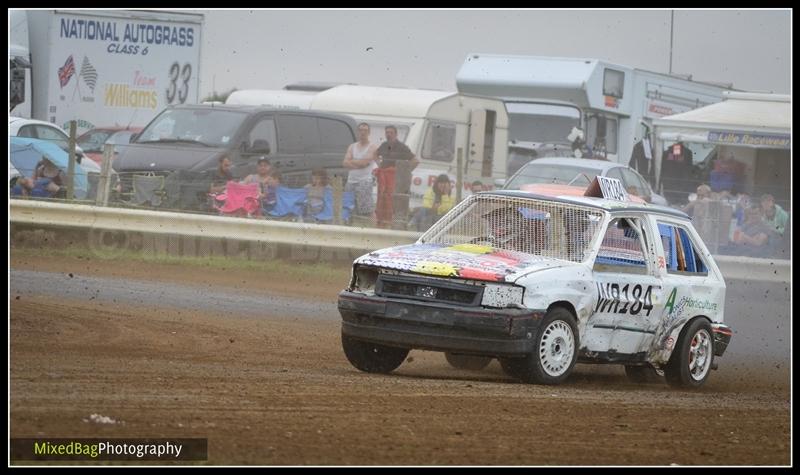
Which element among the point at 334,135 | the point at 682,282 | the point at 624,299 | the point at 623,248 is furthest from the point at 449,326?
the point at 334,135

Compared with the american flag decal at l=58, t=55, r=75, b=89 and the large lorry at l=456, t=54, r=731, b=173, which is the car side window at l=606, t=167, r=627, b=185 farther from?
the american flag decal at l=58, t=55, r=75, b=89

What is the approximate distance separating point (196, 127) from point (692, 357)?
31.1 feet

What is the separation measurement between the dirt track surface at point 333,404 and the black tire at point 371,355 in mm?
119

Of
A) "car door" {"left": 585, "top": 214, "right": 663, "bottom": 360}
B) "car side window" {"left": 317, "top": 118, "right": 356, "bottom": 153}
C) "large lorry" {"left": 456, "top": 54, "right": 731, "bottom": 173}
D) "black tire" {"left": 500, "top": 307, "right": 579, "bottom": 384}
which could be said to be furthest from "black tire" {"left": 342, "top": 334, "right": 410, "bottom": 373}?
"large lorry" {"left": 456, "top": 54, "right": 731, "bottom": 173}

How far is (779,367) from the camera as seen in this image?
11750 mm

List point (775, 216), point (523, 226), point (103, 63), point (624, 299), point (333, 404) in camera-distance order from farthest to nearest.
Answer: point (103, 63) → point (775, 216) → point (523, 226) → point (624, 299) → point (333, 404)

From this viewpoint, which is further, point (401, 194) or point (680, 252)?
point (401, 194)

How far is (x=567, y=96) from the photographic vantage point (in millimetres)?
26172

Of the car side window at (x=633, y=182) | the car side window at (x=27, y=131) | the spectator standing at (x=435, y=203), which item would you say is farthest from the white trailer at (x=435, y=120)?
the car side window at (x=27, y=131)

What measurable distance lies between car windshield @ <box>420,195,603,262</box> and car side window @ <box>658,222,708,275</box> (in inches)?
31.5

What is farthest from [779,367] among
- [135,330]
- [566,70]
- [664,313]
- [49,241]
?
[566,70]

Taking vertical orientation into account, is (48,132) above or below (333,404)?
above

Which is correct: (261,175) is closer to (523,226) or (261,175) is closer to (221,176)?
(221,176)

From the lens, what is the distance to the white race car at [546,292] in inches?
335
